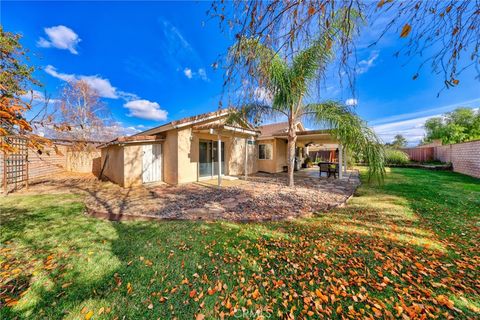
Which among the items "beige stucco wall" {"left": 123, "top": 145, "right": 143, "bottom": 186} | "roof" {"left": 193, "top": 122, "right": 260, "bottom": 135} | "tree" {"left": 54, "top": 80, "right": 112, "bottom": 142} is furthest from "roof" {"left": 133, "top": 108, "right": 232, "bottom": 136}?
"tree" {"left": 54, "top": 80, "right": 112, "bottom": 142}

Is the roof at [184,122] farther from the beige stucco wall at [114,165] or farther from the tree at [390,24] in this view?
the tree at [390,24]

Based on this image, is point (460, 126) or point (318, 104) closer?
point (318, 104)

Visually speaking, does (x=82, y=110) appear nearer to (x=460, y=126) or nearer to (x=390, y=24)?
(x=390, y=24)

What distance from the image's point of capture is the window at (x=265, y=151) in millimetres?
15062

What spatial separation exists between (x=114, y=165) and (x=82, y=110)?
11.6 meters

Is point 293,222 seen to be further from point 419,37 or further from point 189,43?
point 189,43

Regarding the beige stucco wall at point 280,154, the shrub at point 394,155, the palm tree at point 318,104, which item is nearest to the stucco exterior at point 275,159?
the beige stucco wall at point 280,154

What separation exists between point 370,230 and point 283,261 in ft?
8.65

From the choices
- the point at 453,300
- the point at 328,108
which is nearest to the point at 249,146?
the point at 328,108

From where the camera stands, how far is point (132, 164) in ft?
31.0

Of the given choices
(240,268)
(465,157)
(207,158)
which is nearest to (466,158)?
(465,157)

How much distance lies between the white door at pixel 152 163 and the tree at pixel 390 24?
9274mm

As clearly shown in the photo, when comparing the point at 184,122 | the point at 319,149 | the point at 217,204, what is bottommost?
the point at 217,204

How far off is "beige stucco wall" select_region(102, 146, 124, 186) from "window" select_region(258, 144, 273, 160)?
33.7 feet
